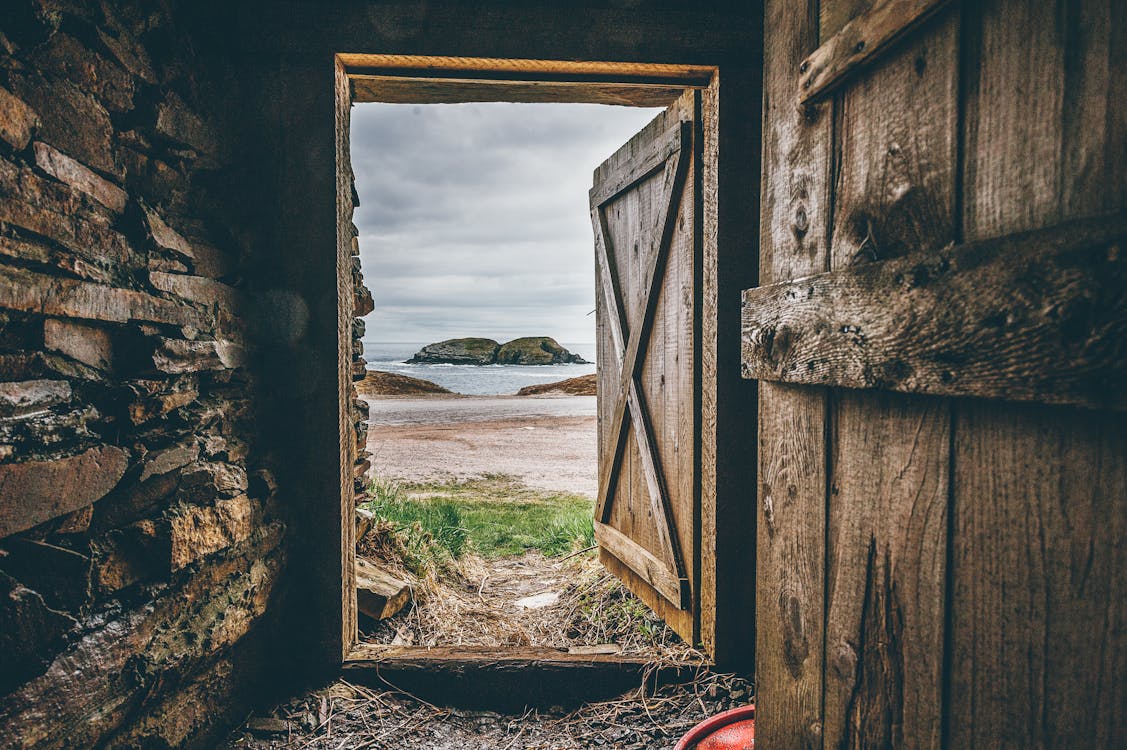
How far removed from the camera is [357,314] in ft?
9.86

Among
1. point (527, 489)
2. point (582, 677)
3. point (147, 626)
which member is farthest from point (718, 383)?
point (527, 489)

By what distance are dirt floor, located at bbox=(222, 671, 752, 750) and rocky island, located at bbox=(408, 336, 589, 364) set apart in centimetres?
Answer: 3706

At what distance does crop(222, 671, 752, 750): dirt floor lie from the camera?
6.68 ft

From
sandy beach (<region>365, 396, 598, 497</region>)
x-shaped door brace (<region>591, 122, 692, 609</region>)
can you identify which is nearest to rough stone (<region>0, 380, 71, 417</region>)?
x-shaped door brace (<region>591, 122, 692, 609</region>)

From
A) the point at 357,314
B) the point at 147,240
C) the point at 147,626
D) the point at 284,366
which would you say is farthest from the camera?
the point at 357,314

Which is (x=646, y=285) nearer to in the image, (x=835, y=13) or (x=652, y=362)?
(x=652, y=362)

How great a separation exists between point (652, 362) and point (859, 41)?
6.52ft

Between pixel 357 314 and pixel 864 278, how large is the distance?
2617 mm

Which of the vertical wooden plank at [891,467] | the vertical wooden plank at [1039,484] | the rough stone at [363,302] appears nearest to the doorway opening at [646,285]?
the rough stone at [363,302]

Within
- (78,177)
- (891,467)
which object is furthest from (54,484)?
(891,467)

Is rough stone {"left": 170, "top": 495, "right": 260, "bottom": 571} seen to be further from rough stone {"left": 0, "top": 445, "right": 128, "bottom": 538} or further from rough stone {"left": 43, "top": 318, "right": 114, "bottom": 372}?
rough stone {"left": 43, "top": 318, "right": 114, "bottom": 372}

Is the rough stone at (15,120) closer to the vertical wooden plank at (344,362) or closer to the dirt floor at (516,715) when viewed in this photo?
the vertical wooden plank at (344,362)

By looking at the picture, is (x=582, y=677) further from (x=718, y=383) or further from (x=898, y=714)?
(x=898, y=714)

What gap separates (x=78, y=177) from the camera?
1.44 meters
